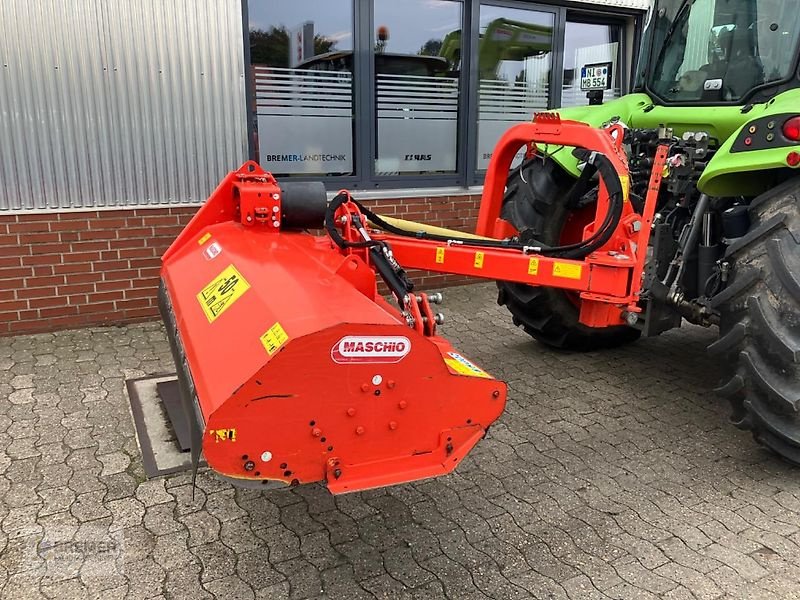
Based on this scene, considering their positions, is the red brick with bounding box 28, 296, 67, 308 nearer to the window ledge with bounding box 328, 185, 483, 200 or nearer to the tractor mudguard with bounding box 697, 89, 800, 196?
the window ledge with bounding box 328, 185, 483, 200

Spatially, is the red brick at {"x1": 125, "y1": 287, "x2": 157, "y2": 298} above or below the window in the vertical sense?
below

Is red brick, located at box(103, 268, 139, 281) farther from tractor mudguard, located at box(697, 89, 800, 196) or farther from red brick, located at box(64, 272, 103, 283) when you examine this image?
tractor mudguard, located at box(697, 89, 800, 196)

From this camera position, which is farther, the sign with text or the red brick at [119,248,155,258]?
the sign with text

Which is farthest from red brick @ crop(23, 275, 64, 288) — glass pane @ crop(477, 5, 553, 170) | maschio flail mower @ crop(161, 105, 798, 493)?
glass pane @ crop(477, 5, 553, 170)

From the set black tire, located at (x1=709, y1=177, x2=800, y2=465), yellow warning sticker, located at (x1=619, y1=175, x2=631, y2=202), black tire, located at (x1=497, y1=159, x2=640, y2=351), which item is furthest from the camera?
black tire, located at (x1=497, y1=159, x2=640, y2=351)

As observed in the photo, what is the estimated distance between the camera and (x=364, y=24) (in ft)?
18.0

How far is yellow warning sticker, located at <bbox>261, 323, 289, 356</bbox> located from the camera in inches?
76.1

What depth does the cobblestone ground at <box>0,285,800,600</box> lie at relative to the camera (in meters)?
2.41

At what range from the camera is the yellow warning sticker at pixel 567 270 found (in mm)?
3018

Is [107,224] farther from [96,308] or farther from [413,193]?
[413,193]

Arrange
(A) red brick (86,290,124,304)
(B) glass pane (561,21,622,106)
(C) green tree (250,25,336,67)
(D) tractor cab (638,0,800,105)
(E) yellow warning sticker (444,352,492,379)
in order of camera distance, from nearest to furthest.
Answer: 1. (E) yellow warning sticker (444,352,492,379)
2. (D) tractor cab (638,0,800,105)
3. (A) red brick (86,290,124,304)
4. (C) green tree (250,25,336,67)
5. (B) glass pane (561,21,622,106)

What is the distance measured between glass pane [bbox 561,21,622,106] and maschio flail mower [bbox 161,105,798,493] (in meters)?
3.33

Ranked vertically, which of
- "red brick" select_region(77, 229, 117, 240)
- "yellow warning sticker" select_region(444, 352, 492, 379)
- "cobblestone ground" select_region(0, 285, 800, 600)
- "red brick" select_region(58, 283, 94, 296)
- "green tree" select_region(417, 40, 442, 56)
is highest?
"green tree" select_region(417, 40, 442, 56)

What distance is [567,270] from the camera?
3021 millimetres
